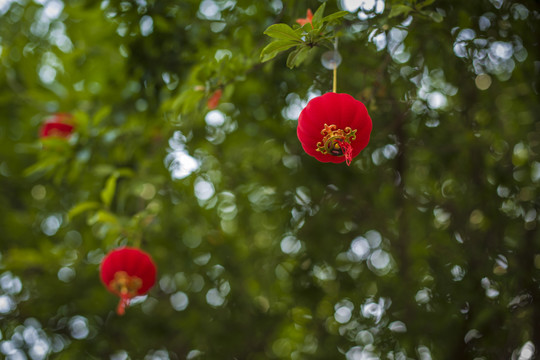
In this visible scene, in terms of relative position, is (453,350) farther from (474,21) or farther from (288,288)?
(474,21)

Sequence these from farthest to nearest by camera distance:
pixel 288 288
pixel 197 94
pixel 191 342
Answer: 1. pixel 191 342
2. pixel 288 288
3. pixel 197 94

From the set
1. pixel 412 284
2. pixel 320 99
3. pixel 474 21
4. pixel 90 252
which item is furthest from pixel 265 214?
pixel 320 99

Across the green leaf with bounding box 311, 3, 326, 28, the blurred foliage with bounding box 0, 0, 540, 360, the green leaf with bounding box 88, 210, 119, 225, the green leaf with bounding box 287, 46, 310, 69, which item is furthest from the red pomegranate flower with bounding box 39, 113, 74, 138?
the green leaf with bounding box 311, 3, 326, 28

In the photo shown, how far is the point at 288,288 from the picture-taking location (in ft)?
9.00

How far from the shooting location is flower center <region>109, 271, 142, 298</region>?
189cm

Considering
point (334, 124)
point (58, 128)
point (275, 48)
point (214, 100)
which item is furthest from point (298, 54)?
point (58, 128)

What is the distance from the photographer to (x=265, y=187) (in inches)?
Result: 108

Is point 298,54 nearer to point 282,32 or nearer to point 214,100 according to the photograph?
point 282,32

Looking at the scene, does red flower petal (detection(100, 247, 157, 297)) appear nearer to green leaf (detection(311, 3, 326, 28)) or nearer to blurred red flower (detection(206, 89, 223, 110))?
blurred red flower (detection(206, 89, 223, 110))

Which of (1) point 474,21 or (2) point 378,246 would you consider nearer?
(1) point 474,21

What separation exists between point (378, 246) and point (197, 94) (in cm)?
137

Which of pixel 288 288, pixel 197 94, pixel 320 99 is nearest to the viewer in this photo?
pixel 320 99

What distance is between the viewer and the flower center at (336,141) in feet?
4.01

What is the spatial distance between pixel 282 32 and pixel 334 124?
27cm
